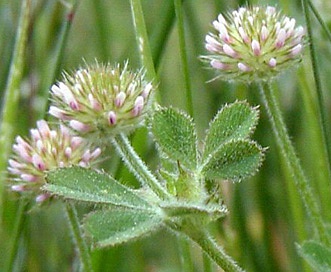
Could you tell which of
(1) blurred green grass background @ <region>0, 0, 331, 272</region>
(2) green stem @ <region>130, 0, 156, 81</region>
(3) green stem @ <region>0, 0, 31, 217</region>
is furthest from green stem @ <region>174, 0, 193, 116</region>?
(3) green stem @ <region>0, 0, 31, 217</region>

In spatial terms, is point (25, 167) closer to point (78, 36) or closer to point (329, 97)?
point (329, 97)

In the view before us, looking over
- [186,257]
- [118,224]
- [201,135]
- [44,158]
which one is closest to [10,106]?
[44,158]

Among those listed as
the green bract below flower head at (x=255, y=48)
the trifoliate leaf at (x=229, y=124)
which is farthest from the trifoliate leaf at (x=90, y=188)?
the green bract below flower head at (x=255, y=48)

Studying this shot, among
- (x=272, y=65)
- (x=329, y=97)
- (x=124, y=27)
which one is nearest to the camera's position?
(x=272, y=65)

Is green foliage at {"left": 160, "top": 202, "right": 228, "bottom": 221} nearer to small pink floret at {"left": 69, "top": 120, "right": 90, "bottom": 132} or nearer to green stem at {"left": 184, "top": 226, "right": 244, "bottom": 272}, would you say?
green stem at {"left": 184, "top": 226, "right": 244, "bottom": 272}

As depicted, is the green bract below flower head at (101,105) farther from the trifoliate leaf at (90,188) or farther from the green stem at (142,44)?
the green stem at (142,44)

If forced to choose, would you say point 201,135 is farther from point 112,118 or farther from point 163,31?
point 112,118

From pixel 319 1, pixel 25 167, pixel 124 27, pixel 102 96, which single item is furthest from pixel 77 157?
pixel 124 27
